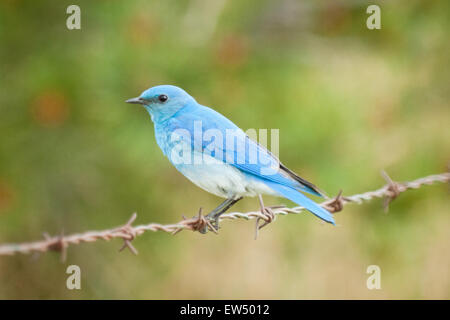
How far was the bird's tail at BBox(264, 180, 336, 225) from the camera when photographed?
279 cm

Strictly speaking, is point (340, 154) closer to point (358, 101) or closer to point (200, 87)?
point (358, 101)

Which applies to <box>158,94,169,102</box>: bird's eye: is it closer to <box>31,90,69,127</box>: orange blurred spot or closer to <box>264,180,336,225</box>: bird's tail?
<box>264,180,336,225</box>: bird's tail

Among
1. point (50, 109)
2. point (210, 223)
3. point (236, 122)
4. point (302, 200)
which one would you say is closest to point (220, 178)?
point (210, 223)

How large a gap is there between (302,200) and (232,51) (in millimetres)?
2293

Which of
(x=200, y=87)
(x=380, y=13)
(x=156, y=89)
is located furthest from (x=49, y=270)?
(x=380, y=13)

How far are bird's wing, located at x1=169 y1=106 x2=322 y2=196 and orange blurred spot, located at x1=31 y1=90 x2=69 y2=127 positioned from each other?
1485 mm

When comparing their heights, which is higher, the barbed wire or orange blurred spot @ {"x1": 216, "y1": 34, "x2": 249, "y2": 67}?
orange blurred spot @ {"x1": 216, "y1": 34, "x2": 249, "y2": 67}

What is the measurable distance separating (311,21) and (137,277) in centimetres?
287

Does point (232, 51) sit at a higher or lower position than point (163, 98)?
higher

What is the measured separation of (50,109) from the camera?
4.44 m

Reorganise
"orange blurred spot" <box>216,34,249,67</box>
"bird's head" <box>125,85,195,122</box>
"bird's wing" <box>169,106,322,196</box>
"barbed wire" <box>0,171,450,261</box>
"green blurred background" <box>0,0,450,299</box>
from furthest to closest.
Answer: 1. "orange blurred spot" <box>216,34,249,67</box>
2. "green blurred background" <box>0,0,450,299</box>
3. "bird's head" <box>125,85,195,122</box>
4. "bird's wing" <box>169,106,322,196</box>
5. "barbed wire" <box>0,171,450,261</box>

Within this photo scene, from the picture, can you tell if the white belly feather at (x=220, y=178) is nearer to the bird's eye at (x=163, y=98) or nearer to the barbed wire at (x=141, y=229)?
the barbed wire at (x=141, y=229)

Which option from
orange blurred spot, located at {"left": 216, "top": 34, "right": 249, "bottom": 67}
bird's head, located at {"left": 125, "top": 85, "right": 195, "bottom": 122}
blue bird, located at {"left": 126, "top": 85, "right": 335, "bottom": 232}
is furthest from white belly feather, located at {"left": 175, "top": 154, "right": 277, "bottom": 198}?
orange blurred spot, located at {"left": 216, "top": 34, "right": 249, "bottom": 67}

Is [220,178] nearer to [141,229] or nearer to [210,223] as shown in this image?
[210,223]
